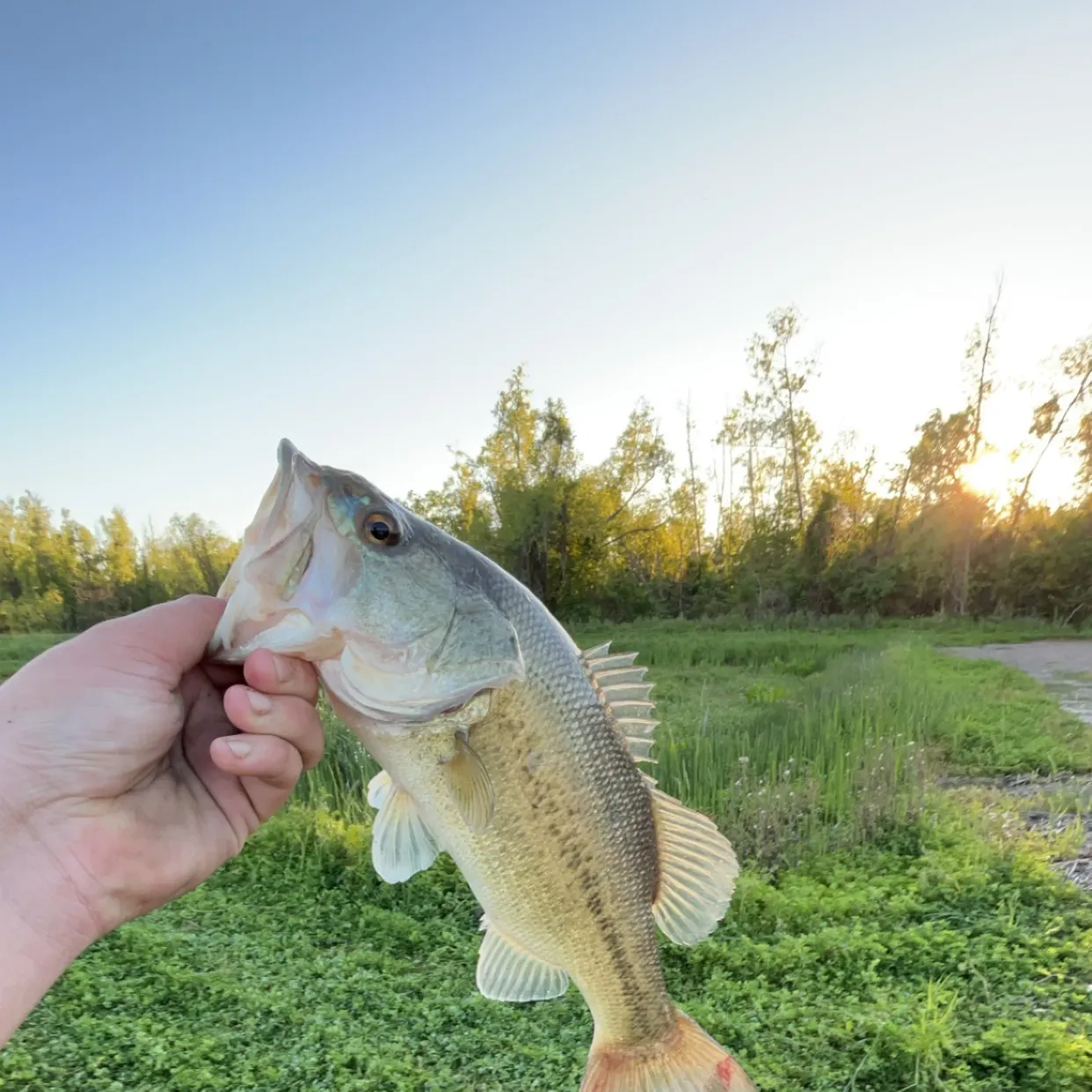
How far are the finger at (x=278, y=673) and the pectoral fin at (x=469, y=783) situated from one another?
30 centimetres

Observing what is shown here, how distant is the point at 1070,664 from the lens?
34.2ft

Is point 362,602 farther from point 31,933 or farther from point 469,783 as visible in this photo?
point 31,933

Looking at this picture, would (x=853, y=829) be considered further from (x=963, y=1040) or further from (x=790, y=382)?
(x=790, y=382)

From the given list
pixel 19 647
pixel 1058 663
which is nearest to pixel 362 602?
pixel 1058 663

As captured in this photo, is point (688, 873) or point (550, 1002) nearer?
point (688, 873)

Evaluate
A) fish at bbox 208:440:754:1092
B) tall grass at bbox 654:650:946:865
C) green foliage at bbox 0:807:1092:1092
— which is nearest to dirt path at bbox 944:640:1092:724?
tall grass at bbox 654:650:946:865

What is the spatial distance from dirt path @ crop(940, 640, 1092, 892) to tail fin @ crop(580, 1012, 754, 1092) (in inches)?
121

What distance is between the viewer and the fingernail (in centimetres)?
137

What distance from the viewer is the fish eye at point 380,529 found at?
1.27 metres

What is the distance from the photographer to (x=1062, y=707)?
7.64 m

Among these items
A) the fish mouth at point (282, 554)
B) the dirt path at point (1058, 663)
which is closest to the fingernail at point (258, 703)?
the fish mouth at point (282, 554)

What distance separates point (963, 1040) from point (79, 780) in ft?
9.12

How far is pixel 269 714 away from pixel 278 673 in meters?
0.10

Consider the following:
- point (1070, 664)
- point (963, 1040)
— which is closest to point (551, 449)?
point (1070, 664)
